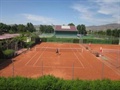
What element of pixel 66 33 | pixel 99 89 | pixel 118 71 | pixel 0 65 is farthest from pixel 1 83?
pixel 66 33

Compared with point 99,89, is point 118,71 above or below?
below

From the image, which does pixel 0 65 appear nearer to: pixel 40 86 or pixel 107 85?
pixel 40 86

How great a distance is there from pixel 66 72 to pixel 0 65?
28.6ft

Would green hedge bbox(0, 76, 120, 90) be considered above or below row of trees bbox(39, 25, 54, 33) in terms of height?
below

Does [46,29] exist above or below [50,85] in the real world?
above

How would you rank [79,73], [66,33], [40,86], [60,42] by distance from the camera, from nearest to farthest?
[40,86], [79,73], [60,42], [66,33]

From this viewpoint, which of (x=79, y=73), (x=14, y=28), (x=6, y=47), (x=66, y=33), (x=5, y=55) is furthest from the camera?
(x=14, y=28)

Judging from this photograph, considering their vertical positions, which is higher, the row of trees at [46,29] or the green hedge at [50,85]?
the row of trees at [46,29]

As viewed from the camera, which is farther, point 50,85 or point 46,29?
point 46,29

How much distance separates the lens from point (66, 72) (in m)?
20.5

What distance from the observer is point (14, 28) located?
118188 mm

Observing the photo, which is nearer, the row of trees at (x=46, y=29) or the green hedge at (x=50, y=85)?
the green hedge at (x=50, y=85)

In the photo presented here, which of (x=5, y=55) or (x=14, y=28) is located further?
(x=14, y=28)

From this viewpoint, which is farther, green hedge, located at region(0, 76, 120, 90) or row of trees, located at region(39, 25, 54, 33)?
row of trees, located at region(39, 25, 54, 33)
